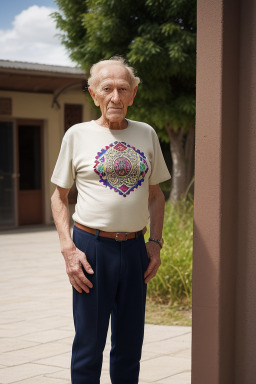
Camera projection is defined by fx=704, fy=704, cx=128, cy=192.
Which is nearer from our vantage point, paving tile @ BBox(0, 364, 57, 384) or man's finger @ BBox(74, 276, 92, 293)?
man's finger @ BBox(74, 276, 92, 293)

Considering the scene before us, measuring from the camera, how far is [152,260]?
3.28 metres

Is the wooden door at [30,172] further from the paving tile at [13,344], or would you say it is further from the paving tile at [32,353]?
the paving tile at [32,353]

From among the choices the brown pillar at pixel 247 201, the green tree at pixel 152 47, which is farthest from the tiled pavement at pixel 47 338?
the green tree at pixel 152 47

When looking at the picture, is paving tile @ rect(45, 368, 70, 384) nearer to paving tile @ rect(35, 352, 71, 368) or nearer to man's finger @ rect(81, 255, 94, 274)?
paving tile @ rect(35, 352, 71, 368)

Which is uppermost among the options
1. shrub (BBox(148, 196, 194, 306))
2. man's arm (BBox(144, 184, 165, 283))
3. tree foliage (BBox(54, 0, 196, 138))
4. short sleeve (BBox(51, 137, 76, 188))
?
tree foliage (BBox(54, 0, 196, 138))

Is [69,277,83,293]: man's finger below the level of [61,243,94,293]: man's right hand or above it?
below

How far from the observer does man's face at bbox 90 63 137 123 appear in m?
3.13

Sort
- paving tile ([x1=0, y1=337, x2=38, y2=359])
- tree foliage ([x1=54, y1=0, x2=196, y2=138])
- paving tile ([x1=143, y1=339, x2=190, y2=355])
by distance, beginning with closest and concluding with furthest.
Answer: paving tile ([x1=143, y1=339, x2=190, y2=355]), paving tile ([x1=0, y1=337, x2=38, y2=359]), tree foliage ([x1=54, y1=0, x2=196, y2=138])

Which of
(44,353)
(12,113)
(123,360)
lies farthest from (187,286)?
(12,113)

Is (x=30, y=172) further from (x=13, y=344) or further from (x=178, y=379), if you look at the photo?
(x=178, y=379)

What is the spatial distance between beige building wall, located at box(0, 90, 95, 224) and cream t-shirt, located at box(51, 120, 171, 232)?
521 inches

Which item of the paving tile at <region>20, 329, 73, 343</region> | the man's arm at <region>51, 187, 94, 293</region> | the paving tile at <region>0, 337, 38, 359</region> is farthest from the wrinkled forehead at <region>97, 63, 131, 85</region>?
the paving tile at <region>20, 329, 73, 343</region>

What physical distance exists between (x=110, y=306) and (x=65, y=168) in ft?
2.15

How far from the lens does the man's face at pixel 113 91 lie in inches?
123
